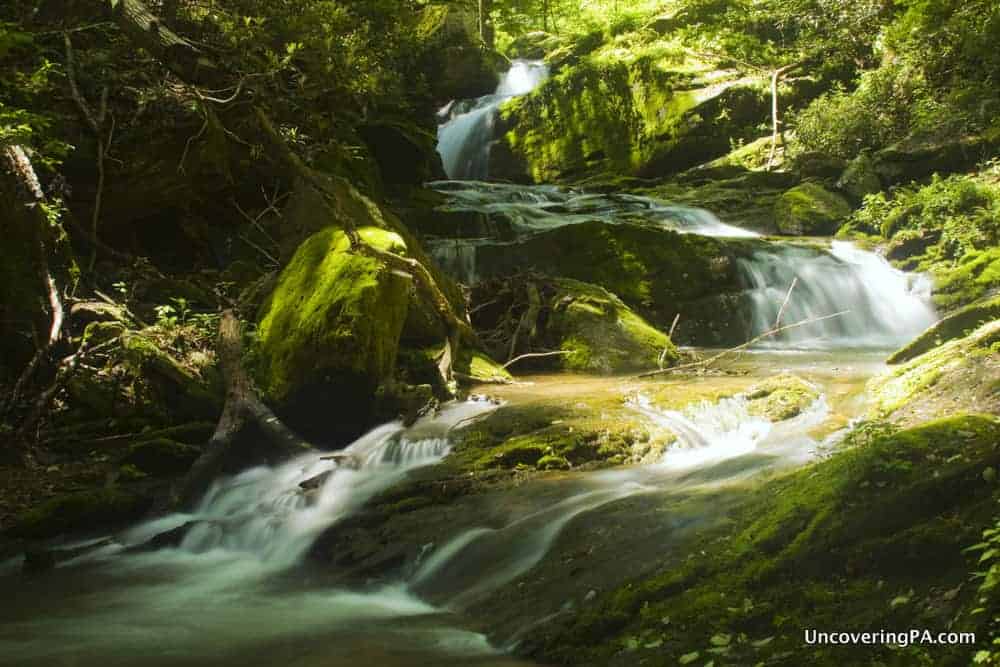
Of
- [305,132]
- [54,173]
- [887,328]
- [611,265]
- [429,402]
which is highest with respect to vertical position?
[305,132]

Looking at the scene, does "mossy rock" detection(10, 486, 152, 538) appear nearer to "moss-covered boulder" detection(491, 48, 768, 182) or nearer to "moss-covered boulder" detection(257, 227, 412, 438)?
"moss-covered boulder" detection(257, 227, 412, 438)

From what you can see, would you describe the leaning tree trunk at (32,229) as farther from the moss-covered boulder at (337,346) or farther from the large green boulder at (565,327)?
the large green boulder at (565,327)

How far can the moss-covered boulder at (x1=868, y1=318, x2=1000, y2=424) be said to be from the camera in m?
4.77

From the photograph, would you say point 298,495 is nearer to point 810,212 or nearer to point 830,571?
point 830,571

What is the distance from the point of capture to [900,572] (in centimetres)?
276

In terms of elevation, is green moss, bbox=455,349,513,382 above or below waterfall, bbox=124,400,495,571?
above

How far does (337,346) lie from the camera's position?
6.97 metres

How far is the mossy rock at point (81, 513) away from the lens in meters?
5.38

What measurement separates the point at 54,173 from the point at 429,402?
5.12 m

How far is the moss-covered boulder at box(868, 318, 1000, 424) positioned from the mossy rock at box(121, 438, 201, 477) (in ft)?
18.2

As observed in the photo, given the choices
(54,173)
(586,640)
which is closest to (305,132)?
(54,173)

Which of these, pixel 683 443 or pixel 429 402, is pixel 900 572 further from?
pixel 429 402

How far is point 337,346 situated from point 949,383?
→ 15.9 feet

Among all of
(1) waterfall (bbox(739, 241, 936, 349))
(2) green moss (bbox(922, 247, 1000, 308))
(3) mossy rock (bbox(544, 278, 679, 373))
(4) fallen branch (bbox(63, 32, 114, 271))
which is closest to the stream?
(3) mossy rock (bbox(544, 278, 679, 373))
